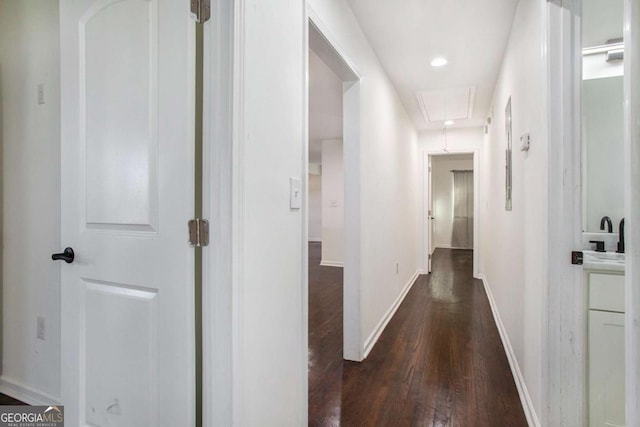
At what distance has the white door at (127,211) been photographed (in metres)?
1.07

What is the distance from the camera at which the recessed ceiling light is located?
2.91m

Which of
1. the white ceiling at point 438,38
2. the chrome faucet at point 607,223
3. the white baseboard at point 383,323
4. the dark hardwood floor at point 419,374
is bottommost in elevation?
the dark hardwood floor at point 419,374

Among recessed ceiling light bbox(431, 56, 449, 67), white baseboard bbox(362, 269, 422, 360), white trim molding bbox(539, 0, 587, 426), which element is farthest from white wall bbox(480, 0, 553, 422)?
white baseboard bbox(362, 269, 422, 360)

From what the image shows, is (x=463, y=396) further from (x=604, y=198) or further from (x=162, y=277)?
(x=162, y=277)

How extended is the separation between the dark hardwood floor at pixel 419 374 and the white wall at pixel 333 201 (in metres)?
2.52

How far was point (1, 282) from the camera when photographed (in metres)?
1.85

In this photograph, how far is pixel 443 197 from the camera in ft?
28.3

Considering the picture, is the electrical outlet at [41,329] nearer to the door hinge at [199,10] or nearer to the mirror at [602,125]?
the door hinge at [199,10]

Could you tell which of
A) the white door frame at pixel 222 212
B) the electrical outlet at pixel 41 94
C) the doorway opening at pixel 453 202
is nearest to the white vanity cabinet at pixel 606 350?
the white door frame at pixel 222 212

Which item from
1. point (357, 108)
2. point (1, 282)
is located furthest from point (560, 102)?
point (1, 282)

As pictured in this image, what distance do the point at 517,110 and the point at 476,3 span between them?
2.51 feet

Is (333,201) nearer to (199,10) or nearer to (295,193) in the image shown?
(295,193)

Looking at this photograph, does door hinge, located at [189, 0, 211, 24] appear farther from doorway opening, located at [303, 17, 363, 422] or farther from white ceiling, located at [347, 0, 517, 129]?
white ceiling, located at [347, 0, 517, 129]

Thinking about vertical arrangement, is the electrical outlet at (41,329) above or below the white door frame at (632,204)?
below
